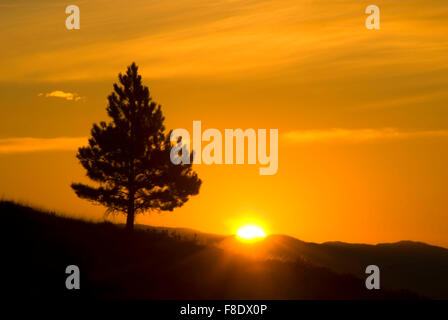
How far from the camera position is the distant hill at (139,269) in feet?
104

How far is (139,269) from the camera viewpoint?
34625mm

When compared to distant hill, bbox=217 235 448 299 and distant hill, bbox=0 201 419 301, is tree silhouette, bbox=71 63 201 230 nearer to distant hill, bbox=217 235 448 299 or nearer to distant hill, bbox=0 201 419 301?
distant hill, bbox=0 201 419 301

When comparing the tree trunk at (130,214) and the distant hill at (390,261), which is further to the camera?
the distant hill at (390,261)

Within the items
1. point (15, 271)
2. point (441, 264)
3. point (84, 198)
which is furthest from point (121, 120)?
point (441, 264)

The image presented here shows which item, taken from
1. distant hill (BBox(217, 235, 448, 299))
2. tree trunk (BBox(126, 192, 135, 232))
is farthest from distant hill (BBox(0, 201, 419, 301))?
distant hill (BBox(217, 235, 448, 299))

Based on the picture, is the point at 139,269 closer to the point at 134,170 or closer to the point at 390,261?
the point at 134,170

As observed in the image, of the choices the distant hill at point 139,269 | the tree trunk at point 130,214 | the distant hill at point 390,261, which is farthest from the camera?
the distant hill at point 390,261

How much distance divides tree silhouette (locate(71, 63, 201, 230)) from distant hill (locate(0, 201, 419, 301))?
1.90m

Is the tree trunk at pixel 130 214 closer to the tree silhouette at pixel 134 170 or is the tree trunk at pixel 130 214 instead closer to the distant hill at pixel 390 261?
the tree silhouette at pixel 134 170

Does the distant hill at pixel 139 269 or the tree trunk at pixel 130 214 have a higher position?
the tree trunk at pixel 130 214

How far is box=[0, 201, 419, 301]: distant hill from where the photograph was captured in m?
31.8

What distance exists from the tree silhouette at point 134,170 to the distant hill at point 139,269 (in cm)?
190

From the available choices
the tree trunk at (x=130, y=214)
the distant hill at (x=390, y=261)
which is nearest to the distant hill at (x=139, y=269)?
the tree trunk at (x=130, y=214)
